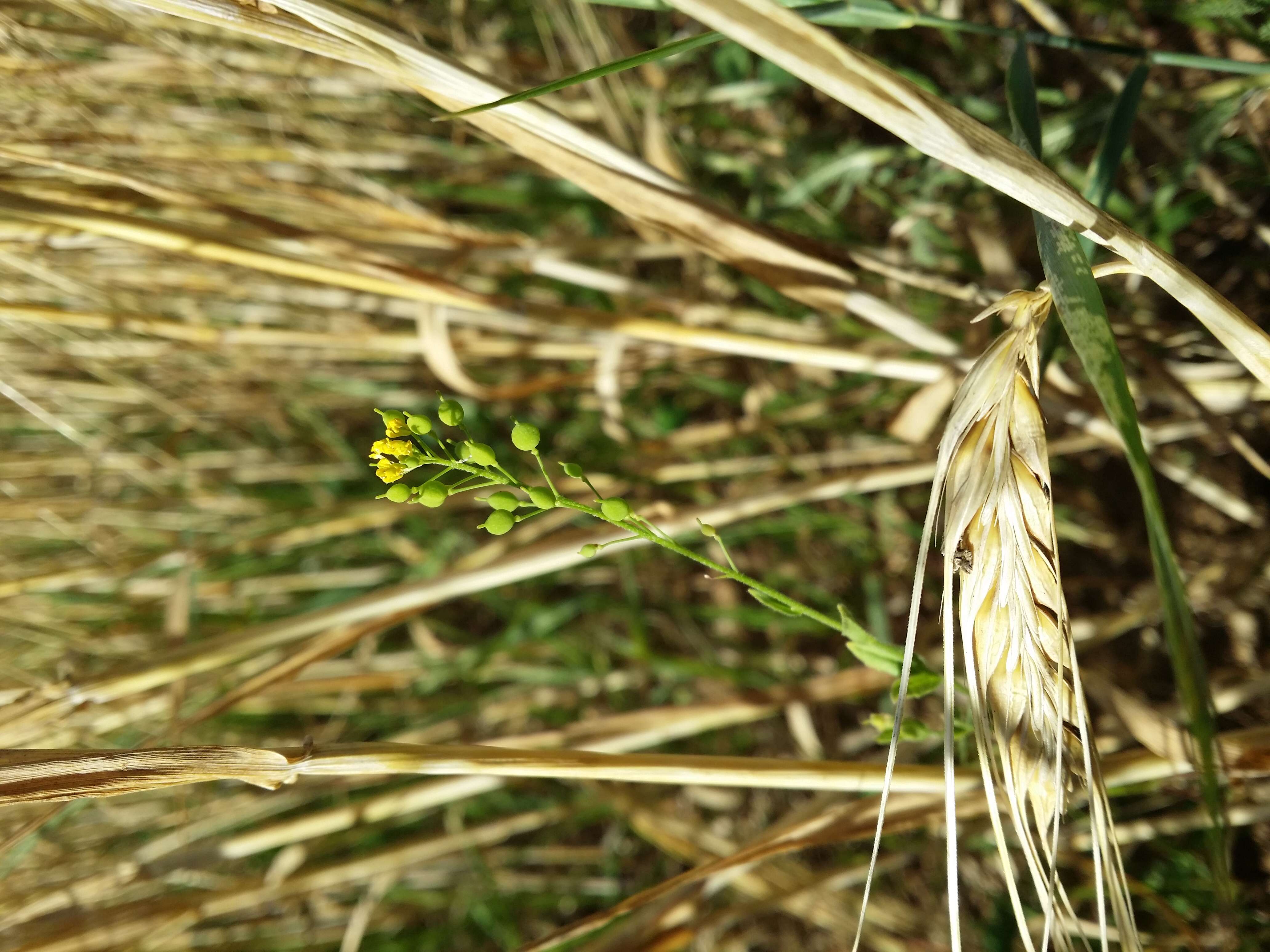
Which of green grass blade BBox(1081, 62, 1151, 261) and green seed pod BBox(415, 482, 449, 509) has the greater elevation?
green grass blade BBox(1081, 62, 1151, 261)

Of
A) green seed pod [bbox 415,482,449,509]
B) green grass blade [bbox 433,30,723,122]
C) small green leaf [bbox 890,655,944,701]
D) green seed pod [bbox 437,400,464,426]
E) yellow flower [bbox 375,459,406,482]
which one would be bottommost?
small green leaf [bbox 890,655,944,701]

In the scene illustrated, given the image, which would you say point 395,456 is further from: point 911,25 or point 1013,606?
point 911,25

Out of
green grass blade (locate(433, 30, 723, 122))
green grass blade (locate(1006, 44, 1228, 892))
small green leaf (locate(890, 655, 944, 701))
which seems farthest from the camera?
small green leaf (locate(890, 655, 944, 701))

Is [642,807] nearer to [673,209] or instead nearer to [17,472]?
[673,209]

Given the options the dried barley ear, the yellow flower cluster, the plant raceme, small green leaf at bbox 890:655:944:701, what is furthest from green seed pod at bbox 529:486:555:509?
small green leaf at bbox 890:655:944:701

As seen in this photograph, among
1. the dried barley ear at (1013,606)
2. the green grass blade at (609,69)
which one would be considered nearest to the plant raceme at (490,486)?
the dried barley ear at (1013,606)

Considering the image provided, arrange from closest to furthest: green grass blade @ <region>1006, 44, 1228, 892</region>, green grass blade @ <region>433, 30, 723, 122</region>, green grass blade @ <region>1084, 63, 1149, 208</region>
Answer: green grass blade @ <region>1006, 44, 1228, 892</region> < green grass blade @ <region>433, 30, 723, 122</region> < green grass blade @ <region>1084, 63, 1149, 208</region>

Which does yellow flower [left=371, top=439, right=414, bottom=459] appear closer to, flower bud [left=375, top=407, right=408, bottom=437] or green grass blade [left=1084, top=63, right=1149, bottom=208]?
flower bud [left=375, top=407, right=408, bottom=437]
